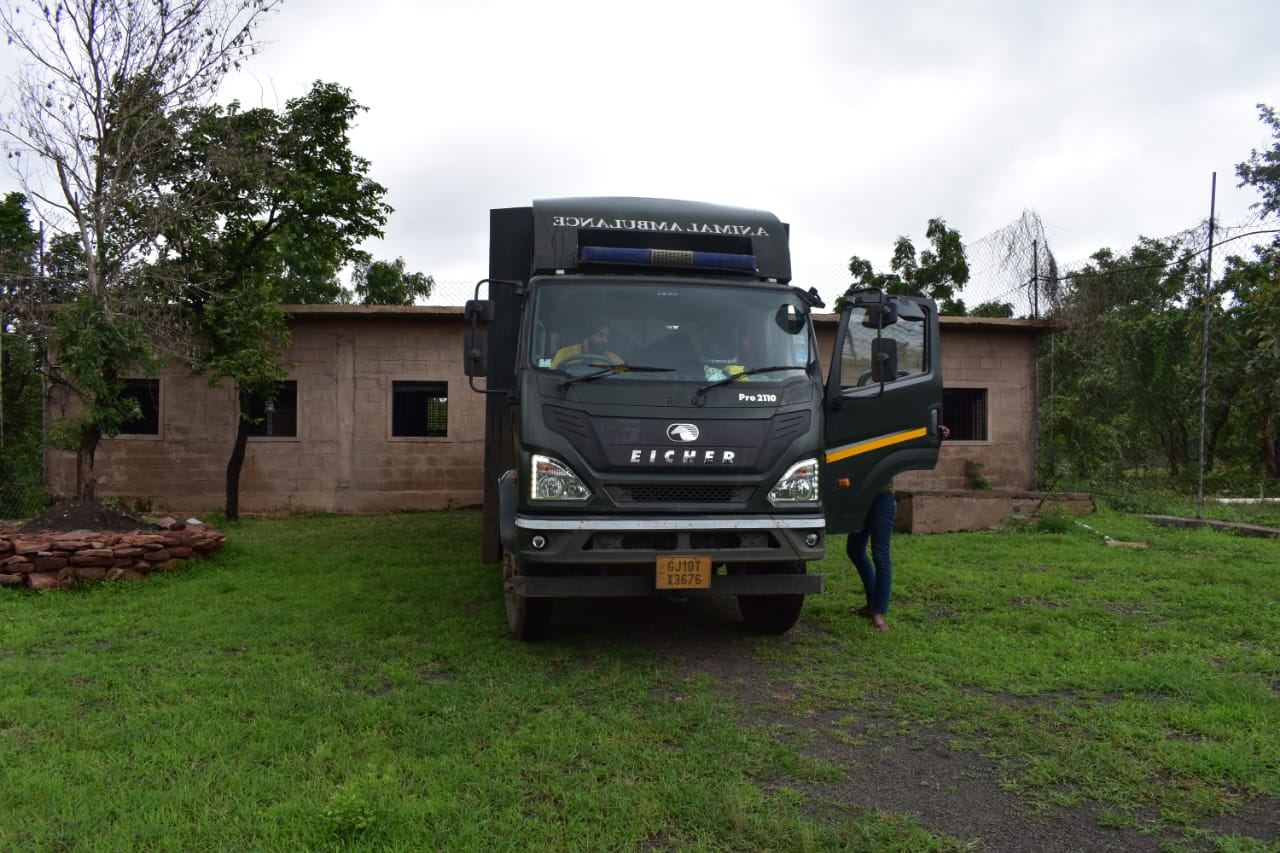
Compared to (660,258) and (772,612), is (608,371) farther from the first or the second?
(772,612)

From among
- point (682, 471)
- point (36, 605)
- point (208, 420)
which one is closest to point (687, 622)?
point (682, 471)

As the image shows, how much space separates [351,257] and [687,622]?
9722 mm

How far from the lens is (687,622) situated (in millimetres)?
6641

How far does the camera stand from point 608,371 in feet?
17.3

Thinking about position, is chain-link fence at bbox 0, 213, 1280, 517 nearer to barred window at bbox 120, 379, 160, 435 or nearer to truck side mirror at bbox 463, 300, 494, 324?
barred window at bbox 120, 379, 160, 435

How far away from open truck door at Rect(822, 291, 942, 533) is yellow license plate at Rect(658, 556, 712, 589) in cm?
142

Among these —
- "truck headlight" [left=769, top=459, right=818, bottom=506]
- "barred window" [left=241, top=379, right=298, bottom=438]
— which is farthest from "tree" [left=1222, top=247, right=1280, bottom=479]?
"barred window" [left=241, top=379, right=298, bottom=438]

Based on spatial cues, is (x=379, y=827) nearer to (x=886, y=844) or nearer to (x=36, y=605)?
(x=886, y=844)

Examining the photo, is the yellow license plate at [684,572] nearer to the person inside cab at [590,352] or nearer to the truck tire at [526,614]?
the truck tire at [526,614]

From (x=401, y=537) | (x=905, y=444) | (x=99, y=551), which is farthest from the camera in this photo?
(x=401, y=537)

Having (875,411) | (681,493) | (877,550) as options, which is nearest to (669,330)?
(681,493)

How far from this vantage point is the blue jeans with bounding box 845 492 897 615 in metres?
6.28

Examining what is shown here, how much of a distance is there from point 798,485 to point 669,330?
1233 millimetres

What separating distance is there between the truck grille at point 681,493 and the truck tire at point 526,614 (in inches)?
33.0
